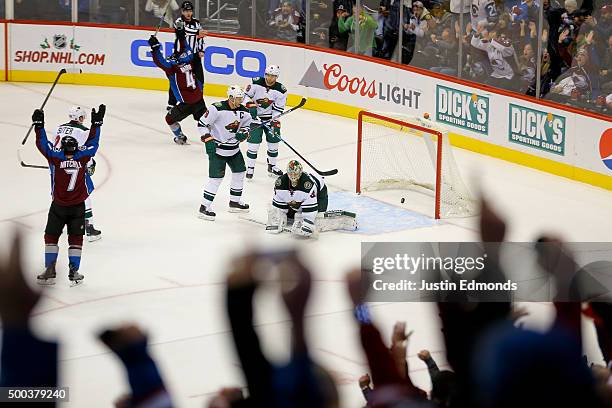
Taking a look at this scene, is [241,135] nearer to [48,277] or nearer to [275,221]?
[275,221]

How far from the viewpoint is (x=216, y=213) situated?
11.6 metres

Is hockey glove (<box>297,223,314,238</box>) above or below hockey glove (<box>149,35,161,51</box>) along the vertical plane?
below

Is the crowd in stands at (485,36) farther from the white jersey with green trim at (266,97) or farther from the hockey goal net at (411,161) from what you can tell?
the white jersey with green trim at (266,97)

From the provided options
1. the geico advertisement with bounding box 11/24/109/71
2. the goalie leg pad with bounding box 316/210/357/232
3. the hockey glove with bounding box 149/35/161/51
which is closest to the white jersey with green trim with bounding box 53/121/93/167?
the goalie leg pad with bounding box 316/210/357/232

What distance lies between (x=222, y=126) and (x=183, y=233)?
113cm

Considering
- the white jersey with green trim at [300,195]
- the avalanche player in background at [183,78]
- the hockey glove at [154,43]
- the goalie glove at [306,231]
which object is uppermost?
the hockey glove at [154,43]

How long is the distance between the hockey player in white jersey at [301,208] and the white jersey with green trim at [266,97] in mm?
1824

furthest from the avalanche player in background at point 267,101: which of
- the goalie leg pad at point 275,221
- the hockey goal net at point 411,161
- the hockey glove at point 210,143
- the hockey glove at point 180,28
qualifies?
the hockey glove at point 180,28

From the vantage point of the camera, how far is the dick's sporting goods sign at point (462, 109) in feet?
45.8

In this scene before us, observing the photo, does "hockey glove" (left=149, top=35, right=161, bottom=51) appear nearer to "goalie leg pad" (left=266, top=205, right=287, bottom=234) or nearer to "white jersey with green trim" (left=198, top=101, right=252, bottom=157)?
"white jersey with green trim" (left=198, top=101, right=252, bottom=157)

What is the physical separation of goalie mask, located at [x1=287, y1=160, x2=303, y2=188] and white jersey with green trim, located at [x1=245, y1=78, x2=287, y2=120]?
216 cm

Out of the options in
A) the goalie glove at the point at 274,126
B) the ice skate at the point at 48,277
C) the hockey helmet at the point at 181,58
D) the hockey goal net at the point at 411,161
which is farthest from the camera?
the hockey helmet at the point at 181,58

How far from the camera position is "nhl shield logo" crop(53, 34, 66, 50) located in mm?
17344

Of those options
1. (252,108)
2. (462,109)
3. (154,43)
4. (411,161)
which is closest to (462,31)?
(462,109)
